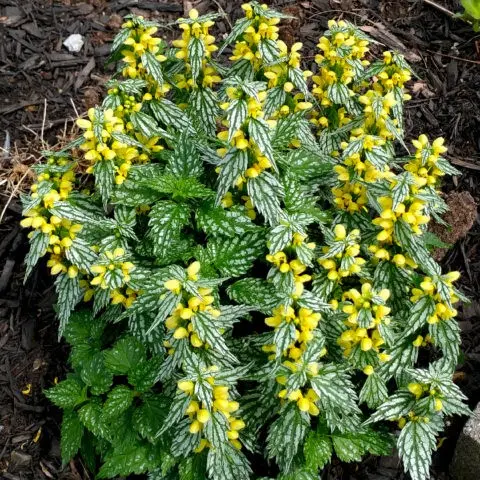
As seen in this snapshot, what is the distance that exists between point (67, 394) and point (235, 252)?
3.40 ft

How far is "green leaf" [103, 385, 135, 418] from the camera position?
3.00 meters

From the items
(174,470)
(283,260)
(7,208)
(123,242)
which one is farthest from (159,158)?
(174,470)

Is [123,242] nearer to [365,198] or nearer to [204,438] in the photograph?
[204,438]

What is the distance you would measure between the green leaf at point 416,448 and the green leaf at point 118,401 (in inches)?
46.4

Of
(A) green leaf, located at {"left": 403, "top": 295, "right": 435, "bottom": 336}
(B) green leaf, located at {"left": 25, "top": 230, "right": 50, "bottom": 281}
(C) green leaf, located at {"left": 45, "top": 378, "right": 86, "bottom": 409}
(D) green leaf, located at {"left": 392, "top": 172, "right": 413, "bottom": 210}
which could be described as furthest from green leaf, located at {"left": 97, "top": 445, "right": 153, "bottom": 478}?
(D) green leaf, located at {"left": 392, "top": 172, "right": 413, "bottom": 210}

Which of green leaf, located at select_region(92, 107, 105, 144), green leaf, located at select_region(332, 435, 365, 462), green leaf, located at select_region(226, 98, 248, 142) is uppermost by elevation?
green leaf, located at select_region(226, 98, 248, 142)

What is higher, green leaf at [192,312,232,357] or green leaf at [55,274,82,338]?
green leaf at [192,312,232,357]

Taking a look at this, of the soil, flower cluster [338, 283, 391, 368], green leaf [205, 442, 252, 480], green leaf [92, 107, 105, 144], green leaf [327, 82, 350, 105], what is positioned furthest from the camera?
the soil

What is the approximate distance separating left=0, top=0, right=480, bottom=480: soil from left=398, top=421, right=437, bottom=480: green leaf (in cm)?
78

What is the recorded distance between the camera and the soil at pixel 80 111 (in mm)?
3596

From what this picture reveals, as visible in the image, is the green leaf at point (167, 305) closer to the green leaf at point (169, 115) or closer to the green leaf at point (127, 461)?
the green leaf at point (127, 461)

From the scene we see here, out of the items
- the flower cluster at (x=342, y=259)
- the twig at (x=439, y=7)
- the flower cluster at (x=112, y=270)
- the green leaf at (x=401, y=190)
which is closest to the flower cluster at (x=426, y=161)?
the green leaf at (x=401, y=190)

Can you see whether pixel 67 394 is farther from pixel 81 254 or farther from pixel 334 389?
pixel 334 389

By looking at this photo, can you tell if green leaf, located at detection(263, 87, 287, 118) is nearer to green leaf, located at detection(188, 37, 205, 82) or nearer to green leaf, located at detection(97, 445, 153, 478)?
green leaf, located at detection(188, 37, 205, 82)
